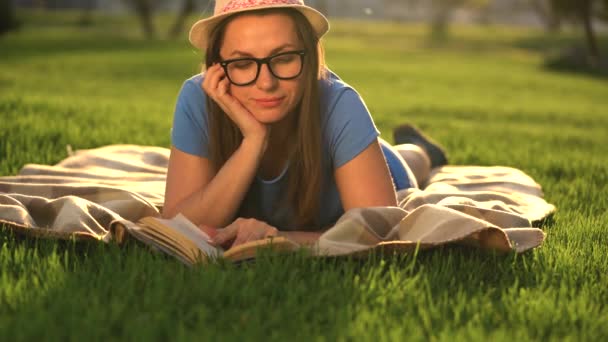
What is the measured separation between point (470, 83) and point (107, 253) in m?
20.5

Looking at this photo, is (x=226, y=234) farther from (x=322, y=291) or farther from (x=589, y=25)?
(x=589, y=25)

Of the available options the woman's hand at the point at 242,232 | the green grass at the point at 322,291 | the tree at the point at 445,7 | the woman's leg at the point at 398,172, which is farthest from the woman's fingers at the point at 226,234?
the tree at the point at 445,7

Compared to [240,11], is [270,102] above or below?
below

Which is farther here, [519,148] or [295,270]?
[519,148]

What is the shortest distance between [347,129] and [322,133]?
0.14 meters

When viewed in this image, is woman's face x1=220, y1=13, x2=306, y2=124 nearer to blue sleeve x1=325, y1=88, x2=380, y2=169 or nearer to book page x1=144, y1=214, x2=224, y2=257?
blue sleeve x1=325, y1=88, x2=380, y2=169

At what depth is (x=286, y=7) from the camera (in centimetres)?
357

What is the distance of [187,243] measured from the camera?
3180mm

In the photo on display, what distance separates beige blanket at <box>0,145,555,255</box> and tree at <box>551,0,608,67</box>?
29161 mm

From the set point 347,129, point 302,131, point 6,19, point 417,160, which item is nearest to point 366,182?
point 347,129

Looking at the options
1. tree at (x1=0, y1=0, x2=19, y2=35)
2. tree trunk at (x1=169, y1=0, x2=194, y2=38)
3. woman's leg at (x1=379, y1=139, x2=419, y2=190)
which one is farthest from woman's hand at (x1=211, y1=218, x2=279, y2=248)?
tree trunk at (x1=169, y1=0, x2=194, y2=38)

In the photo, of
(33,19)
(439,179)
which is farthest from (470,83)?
(33,19)

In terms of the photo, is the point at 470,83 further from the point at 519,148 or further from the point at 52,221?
the point at 52,221

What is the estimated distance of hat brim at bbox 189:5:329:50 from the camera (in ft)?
11.6
